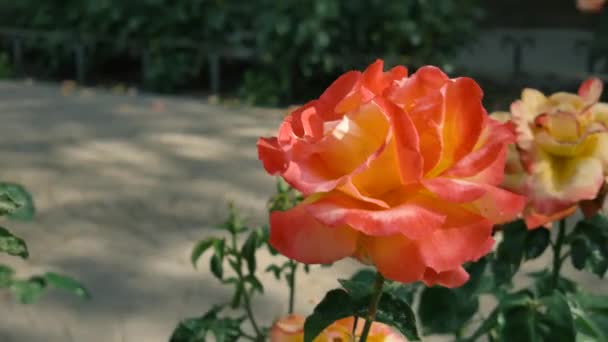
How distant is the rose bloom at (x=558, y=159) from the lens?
1.27 meters

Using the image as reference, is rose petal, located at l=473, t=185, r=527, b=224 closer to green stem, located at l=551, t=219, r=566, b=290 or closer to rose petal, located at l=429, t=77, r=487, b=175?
rose petal, located at l=429, t=77, r=487, b=175

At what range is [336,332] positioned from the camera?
1.07m

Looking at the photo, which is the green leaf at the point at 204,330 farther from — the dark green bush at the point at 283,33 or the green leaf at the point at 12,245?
the dark green bush at the point at 283,33

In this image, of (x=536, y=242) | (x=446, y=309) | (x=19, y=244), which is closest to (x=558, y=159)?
(x=536, y=242)

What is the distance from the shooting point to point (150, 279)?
10.8ft

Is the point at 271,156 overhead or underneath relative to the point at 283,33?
overhead

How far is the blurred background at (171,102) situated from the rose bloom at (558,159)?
388mm

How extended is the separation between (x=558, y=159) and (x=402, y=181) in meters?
0.56

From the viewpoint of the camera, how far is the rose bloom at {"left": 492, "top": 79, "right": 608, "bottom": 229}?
1.27m

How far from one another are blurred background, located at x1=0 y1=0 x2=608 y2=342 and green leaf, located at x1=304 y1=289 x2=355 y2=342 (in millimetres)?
470

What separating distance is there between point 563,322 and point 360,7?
5917 millimetres

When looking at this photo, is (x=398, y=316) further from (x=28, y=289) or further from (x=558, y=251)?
(x=28, y=289)

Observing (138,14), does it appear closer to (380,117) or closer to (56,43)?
(56,43)

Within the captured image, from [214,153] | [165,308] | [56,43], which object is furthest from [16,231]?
[56,43]
